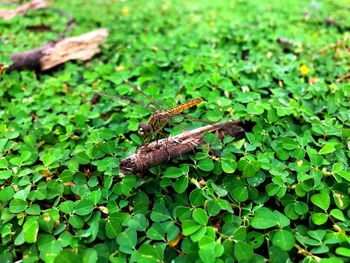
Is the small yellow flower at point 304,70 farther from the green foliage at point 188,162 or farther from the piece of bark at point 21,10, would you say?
the piece of bark at point 21,10

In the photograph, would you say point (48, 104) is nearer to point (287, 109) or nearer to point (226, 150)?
point (226, 150)

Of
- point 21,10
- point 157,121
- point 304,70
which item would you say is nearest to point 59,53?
point 21,10

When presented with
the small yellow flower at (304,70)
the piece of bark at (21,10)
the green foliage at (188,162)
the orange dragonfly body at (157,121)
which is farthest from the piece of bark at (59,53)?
the small yellow flower at (304,70)

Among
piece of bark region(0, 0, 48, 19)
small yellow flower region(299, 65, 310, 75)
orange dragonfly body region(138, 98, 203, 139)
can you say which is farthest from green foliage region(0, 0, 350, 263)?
piece of bark region(0, 0, 48, 19)

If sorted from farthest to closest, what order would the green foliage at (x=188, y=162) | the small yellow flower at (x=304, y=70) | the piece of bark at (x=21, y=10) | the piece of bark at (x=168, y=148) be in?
the piece of bark at (x=21, y=10)
the small yellow flower at (x=304, y=70)
the piece of bark at (x=168, y=148)
the green foliage at (x=188, y=162)

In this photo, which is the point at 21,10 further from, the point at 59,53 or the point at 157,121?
the point at 157,121
